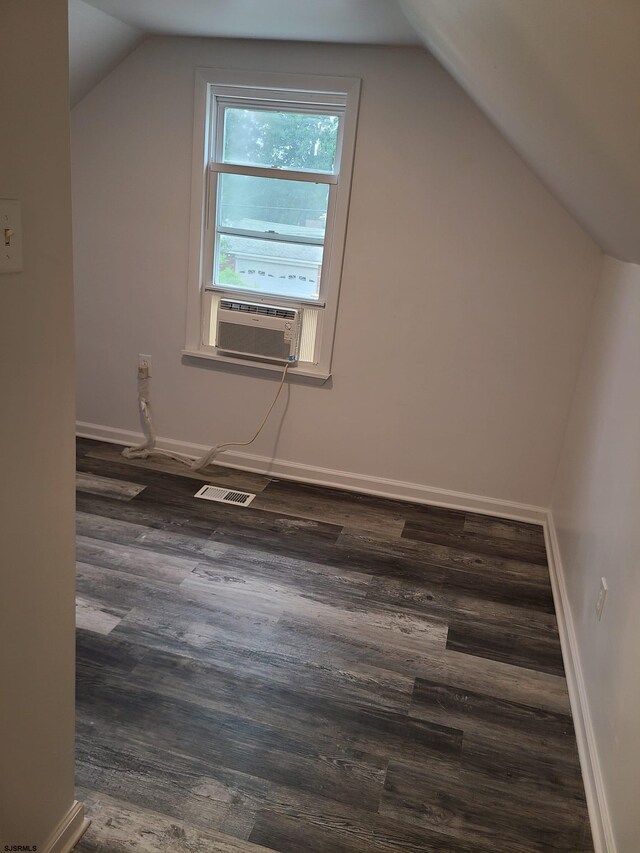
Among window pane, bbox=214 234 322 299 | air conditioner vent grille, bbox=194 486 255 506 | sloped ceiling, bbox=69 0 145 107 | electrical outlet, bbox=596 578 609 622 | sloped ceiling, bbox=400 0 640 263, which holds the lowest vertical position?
air conditioner vent grille, bbox=194 486 255 506

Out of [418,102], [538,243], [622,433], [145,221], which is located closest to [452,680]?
[622,433]

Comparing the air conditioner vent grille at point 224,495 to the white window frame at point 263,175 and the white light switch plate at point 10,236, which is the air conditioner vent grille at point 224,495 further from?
the white light switch plate at point 10,236

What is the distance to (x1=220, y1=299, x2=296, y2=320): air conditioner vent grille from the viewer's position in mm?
3590

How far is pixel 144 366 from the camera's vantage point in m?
3.89

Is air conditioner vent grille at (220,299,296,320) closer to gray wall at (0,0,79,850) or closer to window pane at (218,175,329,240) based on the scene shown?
window pane at (218,175,329,240)

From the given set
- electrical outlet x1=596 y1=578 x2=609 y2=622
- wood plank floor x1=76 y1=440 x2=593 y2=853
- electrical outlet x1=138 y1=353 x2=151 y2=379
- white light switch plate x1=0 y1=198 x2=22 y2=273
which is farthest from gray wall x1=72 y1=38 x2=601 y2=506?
white light switch plate x1=0 y1=198 x2=22 y2=273

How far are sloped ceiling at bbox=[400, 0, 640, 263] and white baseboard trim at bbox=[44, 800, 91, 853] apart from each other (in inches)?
75.6

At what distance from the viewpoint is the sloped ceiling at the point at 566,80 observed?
103 cm

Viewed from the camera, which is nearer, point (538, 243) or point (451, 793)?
point (451, 793)

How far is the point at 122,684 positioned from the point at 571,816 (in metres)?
1.37

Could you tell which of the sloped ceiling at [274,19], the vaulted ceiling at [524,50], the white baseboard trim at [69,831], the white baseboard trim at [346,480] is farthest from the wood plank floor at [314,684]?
the sloped ceiling at [274,19]

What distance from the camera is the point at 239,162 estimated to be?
3521 mm

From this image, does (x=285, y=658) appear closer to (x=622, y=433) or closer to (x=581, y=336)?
(x=622, y=433)

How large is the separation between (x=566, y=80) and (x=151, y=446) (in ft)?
10.4
